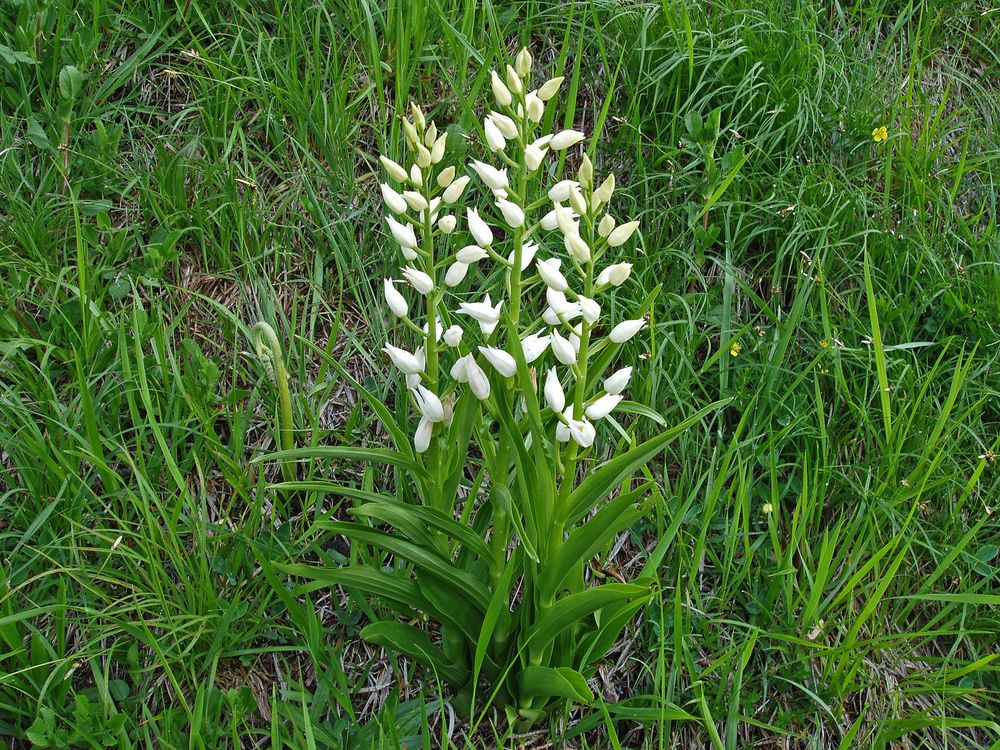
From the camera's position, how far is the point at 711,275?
10.1 ft

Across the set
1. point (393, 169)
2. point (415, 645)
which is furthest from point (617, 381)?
point (415, 645)

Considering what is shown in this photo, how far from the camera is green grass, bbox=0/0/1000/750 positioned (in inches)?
90.3

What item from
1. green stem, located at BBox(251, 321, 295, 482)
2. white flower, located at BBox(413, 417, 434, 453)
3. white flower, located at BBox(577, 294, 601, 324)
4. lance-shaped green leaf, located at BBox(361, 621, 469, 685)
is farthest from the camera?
green stem, located at BBox(251, 321, 295, 482)

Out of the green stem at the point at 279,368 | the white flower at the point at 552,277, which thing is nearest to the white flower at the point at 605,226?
the white flower at the point at 552,277

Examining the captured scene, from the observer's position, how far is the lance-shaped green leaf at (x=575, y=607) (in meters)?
1.83

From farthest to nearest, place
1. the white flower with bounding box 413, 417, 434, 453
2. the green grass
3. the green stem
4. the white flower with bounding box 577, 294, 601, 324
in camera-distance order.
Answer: the green stem
the green grass
the white flower with bounding box 413, 417, 434, 453
the white flower with bounding box 577, 294, 601, 324

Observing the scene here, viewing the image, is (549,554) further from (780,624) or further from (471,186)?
(471,186)

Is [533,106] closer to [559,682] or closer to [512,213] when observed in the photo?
[512,213]

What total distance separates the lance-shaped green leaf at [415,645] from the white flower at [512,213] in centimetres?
95

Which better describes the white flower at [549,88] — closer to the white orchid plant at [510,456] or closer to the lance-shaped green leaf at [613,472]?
the white orchid plant at [510,456]

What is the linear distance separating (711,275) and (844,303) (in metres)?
0.44

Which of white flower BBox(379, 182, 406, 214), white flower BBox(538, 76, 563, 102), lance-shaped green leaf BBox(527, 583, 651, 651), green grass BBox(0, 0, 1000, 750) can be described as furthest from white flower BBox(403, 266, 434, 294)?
green grass BBox(0, 0, 1000, 750)

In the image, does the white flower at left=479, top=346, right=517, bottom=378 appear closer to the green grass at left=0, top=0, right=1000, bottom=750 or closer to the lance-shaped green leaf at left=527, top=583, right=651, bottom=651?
the lance-shaped green leaf at left=527, top=583, right=651, bottom=651

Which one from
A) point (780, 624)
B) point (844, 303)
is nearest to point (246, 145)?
point (844, 303)
